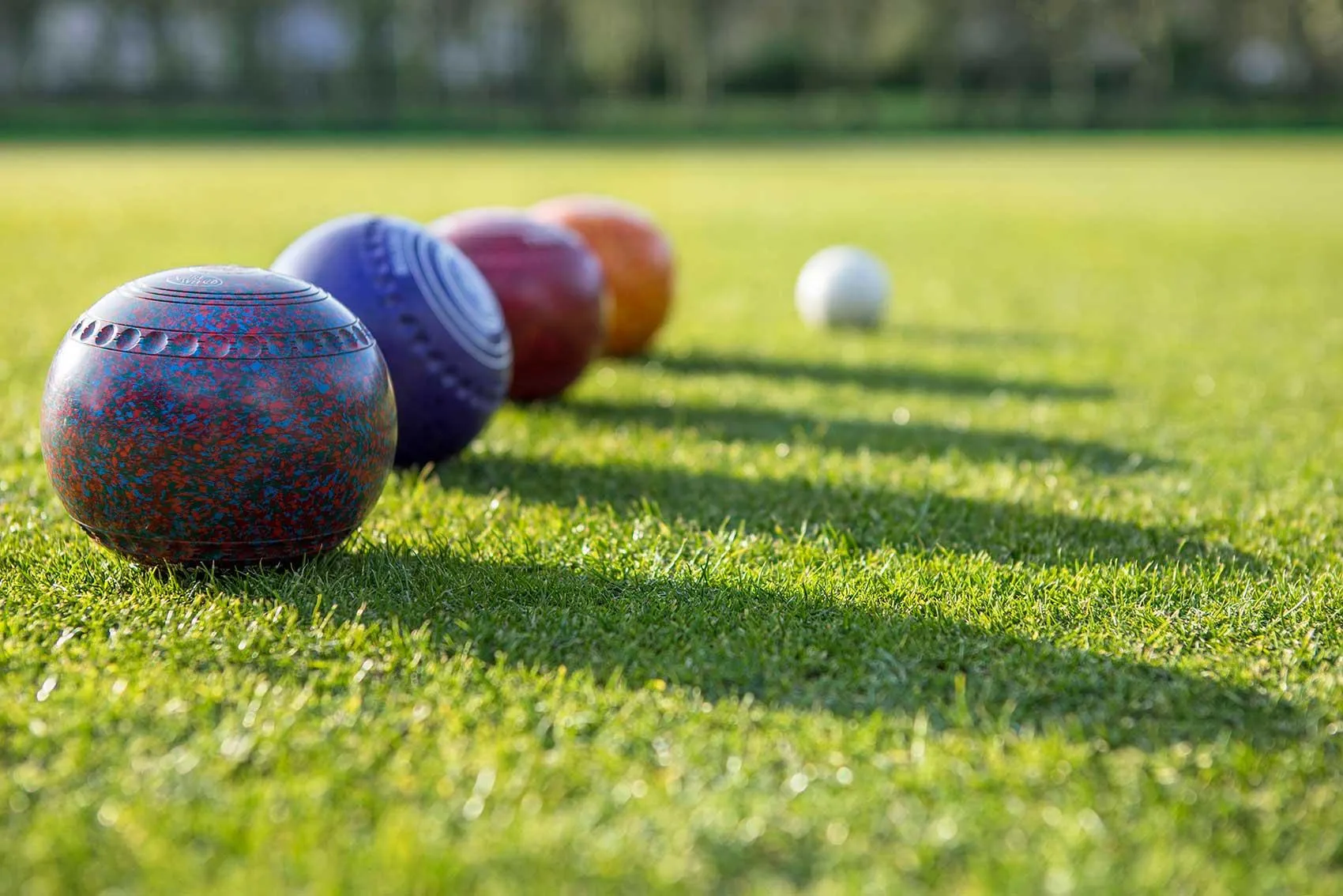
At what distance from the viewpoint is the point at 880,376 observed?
910cm

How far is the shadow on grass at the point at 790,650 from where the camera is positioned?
3.86 m

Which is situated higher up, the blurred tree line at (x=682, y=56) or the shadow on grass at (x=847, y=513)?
the blurred tree line at (x=682, y=56)

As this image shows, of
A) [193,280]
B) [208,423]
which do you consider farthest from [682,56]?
[208,423]

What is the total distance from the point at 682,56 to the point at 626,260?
60.7 m

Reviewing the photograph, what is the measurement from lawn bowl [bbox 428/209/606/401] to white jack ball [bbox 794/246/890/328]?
3.42 meters

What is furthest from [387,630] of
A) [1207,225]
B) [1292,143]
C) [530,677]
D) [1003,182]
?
[1292,143]

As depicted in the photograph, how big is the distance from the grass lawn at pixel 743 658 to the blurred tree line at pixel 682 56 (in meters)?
56.5

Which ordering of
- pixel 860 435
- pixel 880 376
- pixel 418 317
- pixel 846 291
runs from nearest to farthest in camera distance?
1. pixel 418 317
2. pixel 860 435
3. pixel 880 376
4. pixel 846 291

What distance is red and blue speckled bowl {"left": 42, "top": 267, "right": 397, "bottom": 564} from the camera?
434cm

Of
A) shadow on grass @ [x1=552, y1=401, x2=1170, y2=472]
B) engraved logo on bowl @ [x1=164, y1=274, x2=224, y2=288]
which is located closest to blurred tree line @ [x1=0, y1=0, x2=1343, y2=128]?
shadow on grass @ [x1=552, y1=401, x2=1170, y2=472]

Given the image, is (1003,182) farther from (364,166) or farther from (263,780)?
(263,780)

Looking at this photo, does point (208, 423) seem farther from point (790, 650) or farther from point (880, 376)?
point (880, 376)

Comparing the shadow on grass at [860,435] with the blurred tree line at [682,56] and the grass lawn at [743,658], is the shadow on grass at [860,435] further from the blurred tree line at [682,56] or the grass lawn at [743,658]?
the blurred tree line at [682,56]

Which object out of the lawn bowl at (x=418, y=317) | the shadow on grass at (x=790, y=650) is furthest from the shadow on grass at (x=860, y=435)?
the shadow on grass at (x=790, y=650)
